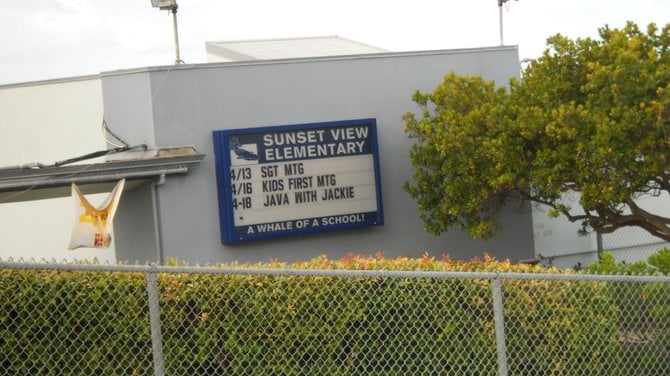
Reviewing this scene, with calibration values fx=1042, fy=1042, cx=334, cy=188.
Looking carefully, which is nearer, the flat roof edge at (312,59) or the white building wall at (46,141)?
the flat roof edge at (312,59)

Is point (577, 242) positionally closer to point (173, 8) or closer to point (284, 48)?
point (284, 48)

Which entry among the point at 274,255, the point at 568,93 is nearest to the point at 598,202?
the point at 568,93

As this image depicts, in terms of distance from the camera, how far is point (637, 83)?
14.9m

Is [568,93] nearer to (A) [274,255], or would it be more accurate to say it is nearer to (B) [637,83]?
(B) [637,83]

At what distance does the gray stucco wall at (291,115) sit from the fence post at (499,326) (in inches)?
361

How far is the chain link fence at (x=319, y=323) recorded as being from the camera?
6.93 meters

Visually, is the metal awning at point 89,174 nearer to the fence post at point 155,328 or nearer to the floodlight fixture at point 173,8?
the floodlight fixture at point 173,8

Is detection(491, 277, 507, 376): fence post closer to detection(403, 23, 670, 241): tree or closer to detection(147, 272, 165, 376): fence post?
detection(147, 272, 165, 376): fence post

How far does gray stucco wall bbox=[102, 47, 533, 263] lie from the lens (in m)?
16.2

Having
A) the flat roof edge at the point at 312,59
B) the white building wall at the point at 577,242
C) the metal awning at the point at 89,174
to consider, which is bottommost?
the white building wall at the point at 577,242

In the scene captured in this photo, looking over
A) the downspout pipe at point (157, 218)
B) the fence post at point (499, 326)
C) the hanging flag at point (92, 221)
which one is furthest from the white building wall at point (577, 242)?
the fence post at point (499, 326)

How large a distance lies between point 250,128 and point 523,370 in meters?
9.16

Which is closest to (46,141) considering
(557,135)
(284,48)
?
(284,48)

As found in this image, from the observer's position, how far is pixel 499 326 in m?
7.64
